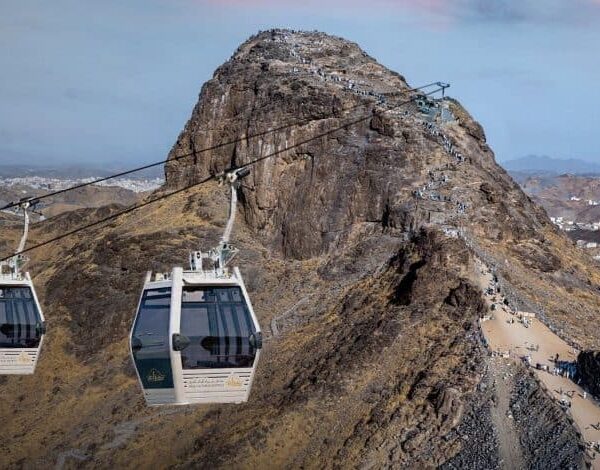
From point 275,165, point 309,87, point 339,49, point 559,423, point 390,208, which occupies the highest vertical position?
point 339,49

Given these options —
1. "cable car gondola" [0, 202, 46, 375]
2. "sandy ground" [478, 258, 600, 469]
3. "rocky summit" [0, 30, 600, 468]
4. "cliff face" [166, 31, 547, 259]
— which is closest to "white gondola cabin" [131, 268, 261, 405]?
"cable car gondola" [0, 202, 46, 375]

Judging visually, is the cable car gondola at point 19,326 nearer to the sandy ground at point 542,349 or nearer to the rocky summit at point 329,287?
the rocky summit at point 329,287

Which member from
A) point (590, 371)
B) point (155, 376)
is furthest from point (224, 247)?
point (590, 371)

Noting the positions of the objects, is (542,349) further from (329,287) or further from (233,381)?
(233,381)

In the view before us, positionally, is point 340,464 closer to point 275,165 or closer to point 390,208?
point 390,208

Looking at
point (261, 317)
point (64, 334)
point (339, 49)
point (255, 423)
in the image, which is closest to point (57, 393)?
point (64, 334)
